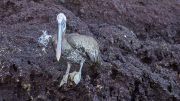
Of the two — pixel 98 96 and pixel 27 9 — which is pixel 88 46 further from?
pixel 27 9

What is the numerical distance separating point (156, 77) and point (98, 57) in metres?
0.61

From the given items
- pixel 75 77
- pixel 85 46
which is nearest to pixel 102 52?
pixel 85 46

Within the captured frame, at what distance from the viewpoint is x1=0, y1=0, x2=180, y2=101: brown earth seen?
4.09 meters

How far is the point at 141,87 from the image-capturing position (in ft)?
13.8

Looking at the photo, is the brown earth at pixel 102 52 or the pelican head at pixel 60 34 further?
the brown earth at pixel 102 52

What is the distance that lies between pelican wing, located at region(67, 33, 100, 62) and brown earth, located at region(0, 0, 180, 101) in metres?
0.18

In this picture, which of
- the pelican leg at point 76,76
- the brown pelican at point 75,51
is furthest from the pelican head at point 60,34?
the pelican leg at point 76,76

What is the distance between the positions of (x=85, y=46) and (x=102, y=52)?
557mm

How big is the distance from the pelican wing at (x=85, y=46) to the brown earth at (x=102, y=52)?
18 centimetres

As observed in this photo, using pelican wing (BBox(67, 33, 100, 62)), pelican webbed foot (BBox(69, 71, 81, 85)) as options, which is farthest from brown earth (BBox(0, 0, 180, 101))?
pelican wing (BBox(67, 33, 100, 62))

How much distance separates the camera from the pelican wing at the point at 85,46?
402cm

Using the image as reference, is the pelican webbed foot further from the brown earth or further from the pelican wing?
the pelican wing

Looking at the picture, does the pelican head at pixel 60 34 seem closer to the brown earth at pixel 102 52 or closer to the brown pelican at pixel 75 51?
the brown pelican at pixel 75 51

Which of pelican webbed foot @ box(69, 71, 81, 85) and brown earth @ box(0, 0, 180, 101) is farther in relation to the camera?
brown earth @ box(0, 0, 180, 101)
